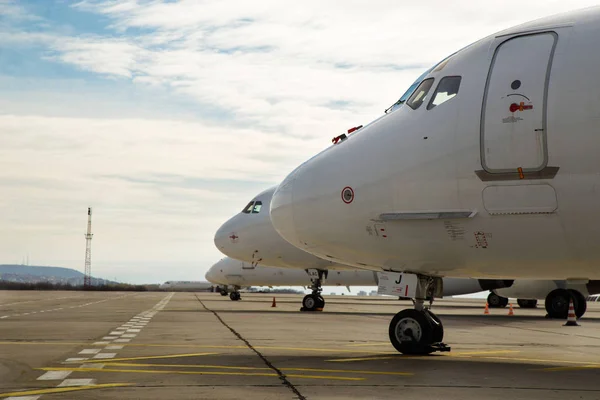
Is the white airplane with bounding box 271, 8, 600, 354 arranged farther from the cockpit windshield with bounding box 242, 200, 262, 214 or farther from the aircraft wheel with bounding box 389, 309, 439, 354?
the cockpit windshield with bounding box 242, 200, 262, 214

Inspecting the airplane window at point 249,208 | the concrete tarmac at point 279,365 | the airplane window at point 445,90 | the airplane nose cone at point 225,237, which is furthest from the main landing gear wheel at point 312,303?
the airplane window at point 445,90

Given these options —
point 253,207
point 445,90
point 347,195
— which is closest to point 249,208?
point 253,207

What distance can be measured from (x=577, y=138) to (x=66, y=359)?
7.70 metres

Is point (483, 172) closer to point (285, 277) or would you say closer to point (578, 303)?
point (578, 303)

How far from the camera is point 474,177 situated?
12.3 m

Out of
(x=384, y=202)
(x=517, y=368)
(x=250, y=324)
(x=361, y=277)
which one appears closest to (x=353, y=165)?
(x=384, y=202)

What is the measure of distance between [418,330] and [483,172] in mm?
2982

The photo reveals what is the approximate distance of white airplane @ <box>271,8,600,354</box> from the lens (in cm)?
1155

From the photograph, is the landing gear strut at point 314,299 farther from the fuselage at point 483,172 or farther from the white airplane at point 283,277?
the fuselage at point 483,172

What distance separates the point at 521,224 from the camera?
12.0 m

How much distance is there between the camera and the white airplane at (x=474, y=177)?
11547 millimetres

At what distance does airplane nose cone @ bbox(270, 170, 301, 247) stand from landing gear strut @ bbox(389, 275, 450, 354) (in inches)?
86.4

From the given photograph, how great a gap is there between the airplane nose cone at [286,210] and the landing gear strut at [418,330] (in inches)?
86.4

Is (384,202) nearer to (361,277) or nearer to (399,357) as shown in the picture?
(399,357)
